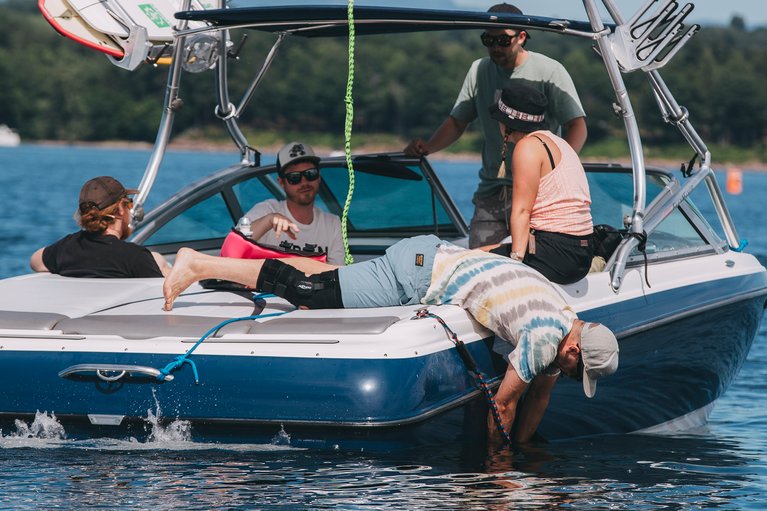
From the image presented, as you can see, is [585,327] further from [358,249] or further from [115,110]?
[115,110]

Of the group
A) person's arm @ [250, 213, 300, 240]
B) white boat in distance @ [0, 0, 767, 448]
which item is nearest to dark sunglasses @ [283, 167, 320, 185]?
person's arm @ [250, 213, 300, 240]

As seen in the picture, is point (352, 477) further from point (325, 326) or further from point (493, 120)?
point (493, 120)

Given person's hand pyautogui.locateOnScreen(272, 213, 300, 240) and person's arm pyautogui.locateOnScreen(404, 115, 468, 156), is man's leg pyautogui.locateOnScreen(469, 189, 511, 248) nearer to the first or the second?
person's arm pyautogui.locateOnScreen(404, 115, 468, 156)

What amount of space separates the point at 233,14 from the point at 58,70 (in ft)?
284

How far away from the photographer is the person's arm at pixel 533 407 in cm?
558

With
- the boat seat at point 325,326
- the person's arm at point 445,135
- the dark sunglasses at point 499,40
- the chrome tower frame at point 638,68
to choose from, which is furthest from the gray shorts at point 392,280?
the person's arm at point 445,135

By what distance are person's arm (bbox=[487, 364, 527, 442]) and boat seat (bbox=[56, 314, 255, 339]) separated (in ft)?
3.60

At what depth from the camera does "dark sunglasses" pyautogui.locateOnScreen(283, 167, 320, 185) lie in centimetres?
656

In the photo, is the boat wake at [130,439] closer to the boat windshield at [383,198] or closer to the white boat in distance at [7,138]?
the boat windshield at [383,198]

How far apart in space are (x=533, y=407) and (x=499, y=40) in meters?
2.25

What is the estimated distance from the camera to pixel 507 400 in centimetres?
544

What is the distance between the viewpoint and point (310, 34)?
808 cm

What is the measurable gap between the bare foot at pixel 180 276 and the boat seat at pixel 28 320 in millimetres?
428

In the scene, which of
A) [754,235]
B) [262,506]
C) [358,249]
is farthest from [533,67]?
[754,235]
